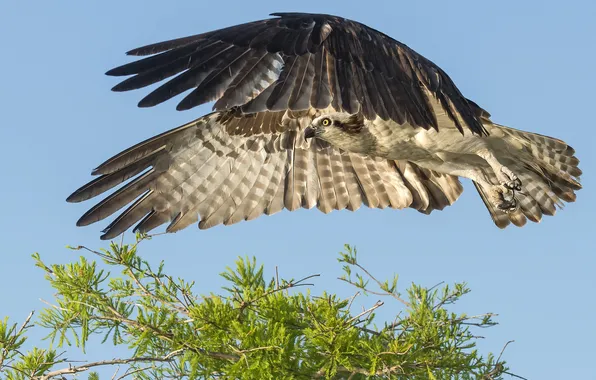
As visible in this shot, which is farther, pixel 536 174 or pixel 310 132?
pixel 536 174

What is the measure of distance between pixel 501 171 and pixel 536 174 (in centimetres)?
55

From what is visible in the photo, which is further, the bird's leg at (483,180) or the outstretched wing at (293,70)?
the bird's leg at (483,180)

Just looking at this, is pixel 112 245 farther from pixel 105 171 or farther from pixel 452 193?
pixel 452 193

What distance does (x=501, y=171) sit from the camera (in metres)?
7.03

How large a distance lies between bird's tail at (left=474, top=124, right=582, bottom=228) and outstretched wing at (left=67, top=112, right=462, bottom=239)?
1.78ft

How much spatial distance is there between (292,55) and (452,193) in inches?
120

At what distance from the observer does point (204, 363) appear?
519 cm

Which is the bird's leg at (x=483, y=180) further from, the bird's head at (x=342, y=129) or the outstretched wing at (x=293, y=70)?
the outstretched wing at (x=293, y=70)

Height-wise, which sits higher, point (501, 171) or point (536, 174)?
point (536, 174)

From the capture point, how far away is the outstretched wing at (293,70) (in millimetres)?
4703

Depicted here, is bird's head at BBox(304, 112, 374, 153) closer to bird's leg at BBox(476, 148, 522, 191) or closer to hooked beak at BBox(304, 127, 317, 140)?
hooked beak at BBox(304, 127, 317, 140)

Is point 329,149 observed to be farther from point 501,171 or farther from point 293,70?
point 293,70

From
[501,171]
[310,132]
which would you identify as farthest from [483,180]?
[310,132]

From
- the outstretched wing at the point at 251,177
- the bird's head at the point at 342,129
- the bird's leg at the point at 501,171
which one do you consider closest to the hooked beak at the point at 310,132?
the bird's head at the point at 342,129
